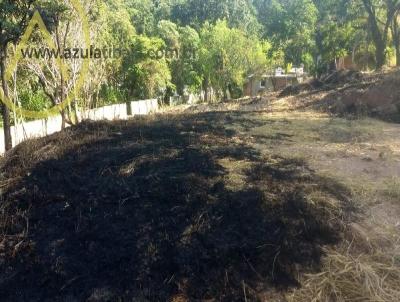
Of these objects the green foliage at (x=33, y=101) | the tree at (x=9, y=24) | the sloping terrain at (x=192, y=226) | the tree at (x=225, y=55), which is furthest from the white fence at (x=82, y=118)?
the tree at (x=225, y=55)

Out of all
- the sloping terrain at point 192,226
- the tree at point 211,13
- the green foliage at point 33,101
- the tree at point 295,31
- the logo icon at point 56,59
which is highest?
the tree at point 211,13

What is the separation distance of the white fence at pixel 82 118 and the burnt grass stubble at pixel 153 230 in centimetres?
321

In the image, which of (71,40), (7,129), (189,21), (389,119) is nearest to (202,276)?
(7,129)

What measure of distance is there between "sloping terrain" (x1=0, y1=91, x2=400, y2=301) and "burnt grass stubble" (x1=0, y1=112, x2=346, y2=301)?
0.01 m

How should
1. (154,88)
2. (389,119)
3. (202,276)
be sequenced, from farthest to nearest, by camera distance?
(154,88) → (389,119) → (202,276)

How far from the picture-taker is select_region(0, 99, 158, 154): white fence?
10.0 meters

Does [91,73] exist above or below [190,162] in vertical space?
above

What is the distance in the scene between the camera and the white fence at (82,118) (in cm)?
1000

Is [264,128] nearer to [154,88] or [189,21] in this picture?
[154,88]

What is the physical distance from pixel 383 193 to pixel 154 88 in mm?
19936

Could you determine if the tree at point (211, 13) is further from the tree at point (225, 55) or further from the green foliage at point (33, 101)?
the green foliage at point (33, 101)

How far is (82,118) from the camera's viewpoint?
1083 centimetres

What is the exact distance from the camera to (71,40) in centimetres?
1141

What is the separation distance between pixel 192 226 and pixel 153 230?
1.08 feet
